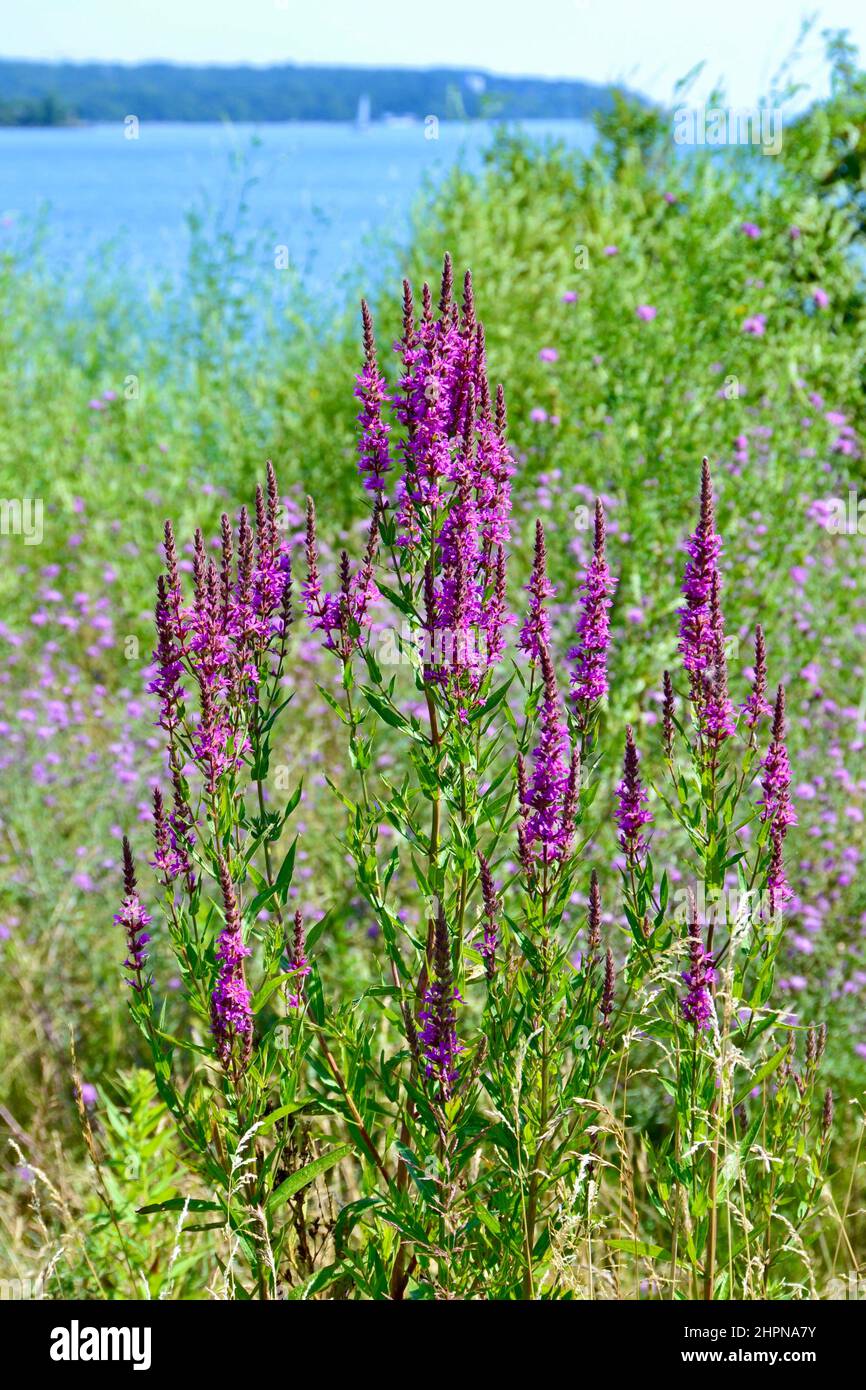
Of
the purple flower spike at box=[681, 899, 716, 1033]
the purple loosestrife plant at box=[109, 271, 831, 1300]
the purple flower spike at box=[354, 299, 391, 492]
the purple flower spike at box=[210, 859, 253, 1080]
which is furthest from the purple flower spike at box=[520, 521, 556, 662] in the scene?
the purple flower spike at box=[210, 859, 253, 1080]

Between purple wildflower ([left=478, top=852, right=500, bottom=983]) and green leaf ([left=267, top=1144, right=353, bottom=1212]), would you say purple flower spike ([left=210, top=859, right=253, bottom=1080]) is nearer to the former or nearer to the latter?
green leaf ([left=267, top=1144, right=353, bottom=1212])

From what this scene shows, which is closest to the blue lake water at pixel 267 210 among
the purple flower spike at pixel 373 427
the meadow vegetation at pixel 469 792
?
the meadow vegetation at pixel 469 792

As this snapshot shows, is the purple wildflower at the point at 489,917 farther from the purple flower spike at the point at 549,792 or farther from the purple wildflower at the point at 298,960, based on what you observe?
the purple wildflower at the point at 298,960

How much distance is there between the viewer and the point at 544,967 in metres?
2.18

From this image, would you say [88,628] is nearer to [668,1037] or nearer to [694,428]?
[694,428]

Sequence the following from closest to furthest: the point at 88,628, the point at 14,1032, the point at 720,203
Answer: the point at 14,1032 < the point at 88,628 < the point at 720,203

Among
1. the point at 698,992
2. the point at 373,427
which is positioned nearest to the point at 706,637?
the point at 698,992

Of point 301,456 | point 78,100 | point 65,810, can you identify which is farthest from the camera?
point 78,100

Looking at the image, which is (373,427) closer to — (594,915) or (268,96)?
(594,915)

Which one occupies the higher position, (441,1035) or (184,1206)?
(441,1035)

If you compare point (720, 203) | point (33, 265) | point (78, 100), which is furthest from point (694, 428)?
point (78, 100)

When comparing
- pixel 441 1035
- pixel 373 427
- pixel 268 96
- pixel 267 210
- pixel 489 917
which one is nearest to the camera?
pixel 441 1035

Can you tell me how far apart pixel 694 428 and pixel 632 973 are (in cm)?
375

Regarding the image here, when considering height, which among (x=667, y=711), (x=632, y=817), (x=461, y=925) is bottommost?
(x=461, y=925)
